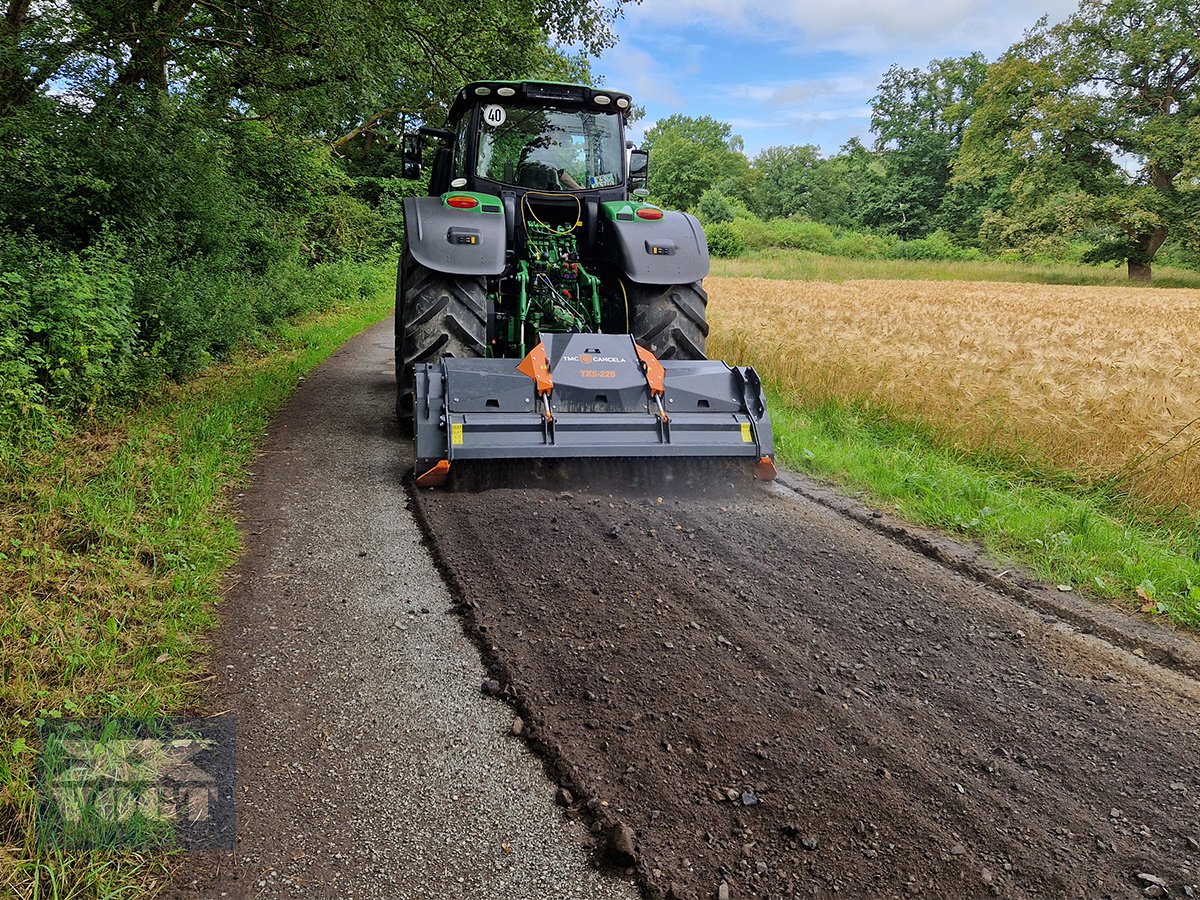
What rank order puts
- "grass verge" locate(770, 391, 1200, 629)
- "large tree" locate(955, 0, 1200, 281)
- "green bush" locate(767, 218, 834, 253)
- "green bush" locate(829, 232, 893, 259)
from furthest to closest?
"green bush" locate(767, 218, 834, 253)
"green bush" locate(829, 232, 893, 259)
"large tree" locate(955, 0, 1200, 281)
"grass verge" locate(770, 391, 1200, 629)

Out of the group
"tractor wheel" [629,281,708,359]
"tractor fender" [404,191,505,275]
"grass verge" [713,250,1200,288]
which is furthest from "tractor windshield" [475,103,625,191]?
"grass verge" [713,250,1200,288]

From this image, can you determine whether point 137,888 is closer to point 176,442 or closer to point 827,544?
point 827,544

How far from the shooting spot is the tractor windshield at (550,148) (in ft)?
18.5

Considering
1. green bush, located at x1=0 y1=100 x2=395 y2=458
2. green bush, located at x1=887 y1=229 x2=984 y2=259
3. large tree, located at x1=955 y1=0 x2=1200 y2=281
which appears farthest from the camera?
green bush, located at x1=887 y1=229 x2=984 y2=259

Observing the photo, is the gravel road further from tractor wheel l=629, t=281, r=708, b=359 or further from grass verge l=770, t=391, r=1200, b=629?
grass verge l=770, t=391, r=1200, b=629

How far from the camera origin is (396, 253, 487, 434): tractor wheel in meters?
5.11

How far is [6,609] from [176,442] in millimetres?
2238

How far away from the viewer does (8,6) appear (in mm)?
7137

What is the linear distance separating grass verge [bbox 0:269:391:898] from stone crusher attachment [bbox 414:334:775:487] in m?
1.22

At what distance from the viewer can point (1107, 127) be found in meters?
30.0

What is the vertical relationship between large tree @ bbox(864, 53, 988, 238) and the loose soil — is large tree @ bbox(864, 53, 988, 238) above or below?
above

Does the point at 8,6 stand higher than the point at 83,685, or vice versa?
the point at 8,6

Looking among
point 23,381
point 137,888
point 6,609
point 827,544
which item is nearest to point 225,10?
point 23,381

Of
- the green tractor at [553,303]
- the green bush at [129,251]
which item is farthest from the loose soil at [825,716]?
the green bush at [129,251]
